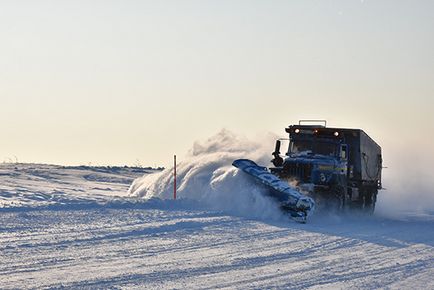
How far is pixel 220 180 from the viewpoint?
67.2ft

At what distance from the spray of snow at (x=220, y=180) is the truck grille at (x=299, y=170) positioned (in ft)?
5.26

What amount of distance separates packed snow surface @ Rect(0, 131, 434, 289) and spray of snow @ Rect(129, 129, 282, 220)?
0.05 metres

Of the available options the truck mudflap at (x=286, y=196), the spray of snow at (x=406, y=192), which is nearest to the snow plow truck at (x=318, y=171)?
the truck mudflap at (x=286, y=196)

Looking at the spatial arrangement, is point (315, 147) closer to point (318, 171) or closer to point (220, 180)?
point (318, 171)

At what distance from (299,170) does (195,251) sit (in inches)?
399

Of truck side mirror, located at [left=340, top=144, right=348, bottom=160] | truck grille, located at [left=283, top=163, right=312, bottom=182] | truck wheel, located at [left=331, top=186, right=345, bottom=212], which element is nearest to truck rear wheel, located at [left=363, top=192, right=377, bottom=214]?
truck side mirror, located at [left=340, top=144, right=348, bottom=160]

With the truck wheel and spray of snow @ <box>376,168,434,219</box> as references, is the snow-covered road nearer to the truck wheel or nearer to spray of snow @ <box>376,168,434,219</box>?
the truck wheel

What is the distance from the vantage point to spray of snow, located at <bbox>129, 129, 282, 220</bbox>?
1873 cm

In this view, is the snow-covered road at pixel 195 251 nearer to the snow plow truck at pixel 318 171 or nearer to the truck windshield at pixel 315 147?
the snow plow truck at pixel 318 171

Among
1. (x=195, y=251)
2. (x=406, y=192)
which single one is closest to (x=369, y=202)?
(x=406, y=192)

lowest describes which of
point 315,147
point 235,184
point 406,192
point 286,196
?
point 406,192

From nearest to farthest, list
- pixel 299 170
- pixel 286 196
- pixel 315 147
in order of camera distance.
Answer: pixel 286 196 < pixel 299 170 < pixel 315 147

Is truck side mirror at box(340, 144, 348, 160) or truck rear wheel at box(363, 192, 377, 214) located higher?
truck side mirror at box(340, 144, 348, 160)

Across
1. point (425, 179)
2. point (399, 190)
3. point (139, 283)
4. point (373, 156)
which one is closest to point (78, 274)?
point (139, 283)
